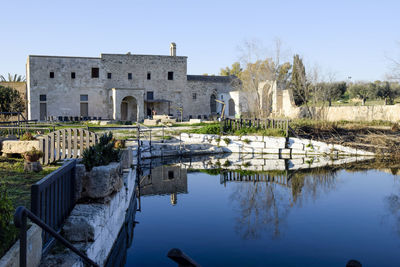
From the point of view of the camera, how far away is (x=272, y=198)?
9.36 meters

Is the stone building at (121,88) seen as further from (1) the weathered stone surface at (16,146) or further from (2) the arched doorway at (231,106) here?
(1) the weathered stone surface at (16,146)

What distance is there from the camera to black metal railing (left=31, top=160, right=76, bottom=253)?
11.0ft

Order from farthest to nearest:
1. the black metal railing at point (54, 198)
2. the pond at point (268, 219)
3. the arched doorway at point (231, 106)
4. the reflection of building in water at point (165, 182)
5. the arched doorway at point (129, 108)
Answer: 1. the arched doorway at point (231, 106)
2. the arched doorway at point (129, 108)
3. the reflection of building in water at point (165, 182)
4. the pond at point (268, 219)
5. the black metal railing at point (54, 198)

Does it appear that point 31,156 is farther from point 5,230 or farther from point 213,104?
point 213,104

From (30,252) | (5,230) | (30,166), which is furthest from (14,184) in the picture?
(30,252)

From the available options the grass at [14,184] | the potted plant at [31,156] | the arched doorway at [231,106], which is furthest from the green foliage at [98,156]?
the arched doorway at [231,106]

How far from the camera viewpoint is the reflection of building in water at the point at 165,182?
994 cm

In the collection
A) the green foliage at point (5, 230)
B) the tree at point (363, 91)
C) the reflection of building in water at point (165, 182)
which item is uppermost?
the tree at point (363, 91)

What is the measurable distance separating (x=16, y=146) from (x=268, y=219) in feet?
21.7

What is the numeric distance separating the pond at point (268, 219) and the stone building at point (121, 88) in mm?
19072

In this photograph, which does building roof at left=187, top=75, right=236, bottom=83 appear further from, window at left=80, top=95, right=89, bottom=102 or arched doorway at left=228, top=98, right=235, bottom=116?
window at left=80, top=95, right=89, bottom=102

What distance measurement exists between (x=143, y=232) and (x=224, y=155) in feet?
35.5

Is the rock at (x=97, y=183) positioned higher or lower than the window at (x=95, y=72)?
lower

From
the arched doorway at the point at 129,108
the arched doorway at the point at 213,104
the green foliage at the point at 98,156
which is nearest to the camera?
the green foliage at the point at 98,156
